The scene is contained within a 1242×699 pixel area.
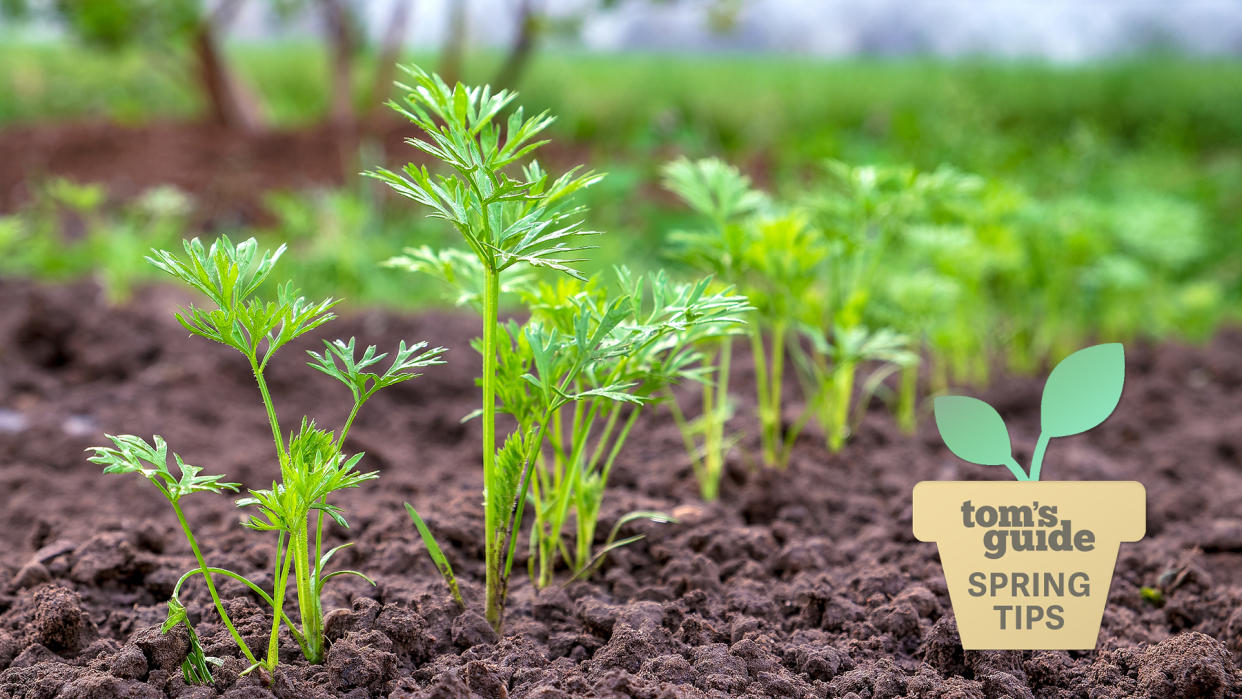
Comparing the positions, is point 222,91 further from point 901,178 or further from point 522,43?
point 901,178

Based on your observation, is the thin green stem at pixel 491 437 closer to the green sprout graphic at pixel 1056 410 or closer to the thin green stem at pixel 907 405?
the green sprout graphic at pixel 1056 410

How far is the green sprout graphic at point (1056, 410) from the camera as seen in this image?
4.94 ft

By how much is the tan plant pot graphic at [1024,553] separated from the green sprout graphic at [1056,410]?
2.3 inches

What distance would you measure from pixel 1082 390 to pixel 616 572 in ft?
2.76

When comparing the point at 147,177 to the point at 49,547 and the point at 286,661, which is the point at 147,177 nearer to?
the point at 49,547

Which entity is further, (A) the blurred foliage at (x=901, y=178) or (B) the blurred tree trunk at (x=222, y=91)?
(B) the blurred tree trunk at (x=222, y=91)

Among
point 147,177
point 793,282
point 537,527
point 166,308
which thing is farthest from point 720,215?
point 147,177

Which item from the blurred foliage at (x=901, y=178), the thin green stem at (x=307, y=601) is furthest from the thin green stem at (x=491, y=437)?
the blurred foliage at (x=901, y=178)

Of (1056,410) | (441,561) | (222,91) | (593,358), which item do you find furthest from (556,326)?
(222,91)

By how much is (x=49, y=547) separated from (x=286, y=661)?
68 cm

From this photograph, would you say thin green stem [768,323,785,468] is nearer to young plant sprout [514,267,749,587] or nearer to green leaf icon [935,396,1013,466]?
young plant sprout [514,267,749,587]

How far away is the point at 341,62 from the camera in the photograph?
6.72 meters

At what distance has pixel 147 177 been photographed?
6.46 meters

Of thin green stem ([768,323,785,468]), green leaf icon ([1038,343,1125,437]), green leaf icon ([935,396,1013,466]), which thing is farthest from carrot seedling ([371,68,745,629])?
thin green stem ([768,323,785,468])
